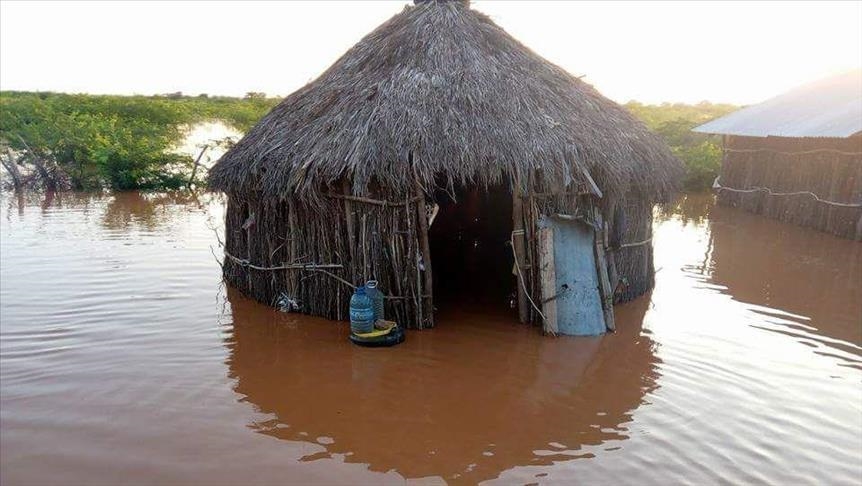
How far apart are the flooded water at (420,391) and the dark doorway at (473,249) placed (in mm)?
722

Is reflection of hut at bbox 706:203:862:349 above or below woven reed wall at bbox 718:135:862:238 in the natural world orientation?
below

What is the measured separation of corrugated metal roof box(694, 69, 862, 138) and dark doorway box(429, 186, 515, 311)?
6.32 metres

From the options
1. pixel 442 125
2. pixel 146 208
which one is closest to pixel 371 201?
pixel 442 125

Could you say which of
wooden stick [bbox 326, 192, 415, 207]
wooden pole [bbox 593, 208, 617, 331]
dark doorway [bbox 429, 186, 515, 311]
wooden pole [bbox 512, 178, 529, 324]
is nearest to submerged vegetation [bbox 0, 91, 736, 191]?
dark doorway [bbox 429, 186, 515, 311]

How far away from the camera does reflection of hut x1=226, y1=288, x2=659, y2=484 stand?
4406 millimetres

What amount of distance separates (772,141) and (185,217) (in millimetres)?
13969

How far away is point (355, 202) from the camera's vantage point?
6.62 meters

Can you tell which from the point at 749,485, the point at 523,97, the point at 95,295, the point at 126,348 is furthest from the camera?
the point at 95,295

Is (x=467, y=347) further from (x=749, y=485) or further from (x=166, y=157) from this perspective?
(x=166, y=157)

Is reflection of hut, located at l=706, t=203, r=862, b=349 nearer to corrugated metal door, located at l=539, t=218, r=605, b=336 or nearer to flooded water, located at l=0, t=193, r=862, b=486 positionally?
flooded water, located at l=0, t=193, r=862, b=486

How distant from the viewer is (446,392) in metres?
5.33

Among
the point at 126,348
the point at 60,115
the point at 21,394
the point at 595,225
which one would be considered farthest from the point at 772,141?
the point at 60,115

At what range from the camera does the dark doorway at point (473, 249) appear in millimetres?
8344

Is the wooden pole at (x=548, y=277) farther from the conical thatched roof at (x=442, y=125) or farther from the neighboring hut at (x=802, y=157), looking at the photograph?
the neighboring hut at (x=802, y=157)
